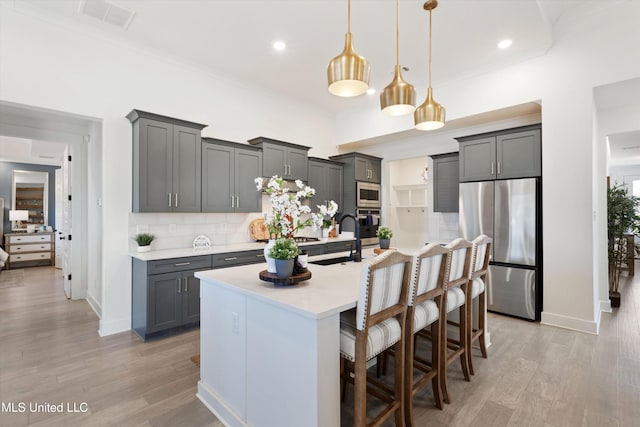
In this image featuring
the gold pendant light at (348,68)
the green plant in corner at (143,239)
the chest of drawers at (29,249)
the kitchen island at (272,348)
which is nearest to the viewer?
the kitchen island at (272,348)

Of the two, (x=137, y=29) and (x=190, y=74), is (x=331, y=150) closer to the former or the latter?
(x=190, y=74)

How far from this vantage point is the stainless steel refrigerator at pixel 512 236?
3732 mm

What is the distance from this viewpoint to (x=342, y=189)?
5.85 meters

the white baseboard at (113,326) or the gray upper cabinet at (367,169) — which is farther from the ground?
the gray upper cabinet at (367,169)

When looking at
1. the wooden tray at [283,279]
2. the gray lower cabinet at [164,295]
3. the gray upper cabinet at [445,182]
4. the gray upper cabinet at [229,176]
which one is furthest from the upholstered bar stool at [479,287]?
the gray upper cabinet at [229,176]

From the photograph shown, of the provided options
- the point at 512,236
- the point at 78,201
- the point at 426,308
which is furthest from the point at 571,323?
the point at 78,201

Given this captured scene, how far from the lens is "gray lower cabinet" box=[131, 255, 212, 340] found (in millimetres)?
3197

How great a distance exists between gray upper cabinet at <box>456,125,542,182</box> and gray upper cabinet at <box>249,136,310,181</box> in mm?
2414

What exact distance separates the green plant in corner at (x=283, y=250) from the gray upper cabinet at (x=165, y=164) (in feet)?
7.52

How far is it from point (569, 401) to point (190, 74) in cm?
514

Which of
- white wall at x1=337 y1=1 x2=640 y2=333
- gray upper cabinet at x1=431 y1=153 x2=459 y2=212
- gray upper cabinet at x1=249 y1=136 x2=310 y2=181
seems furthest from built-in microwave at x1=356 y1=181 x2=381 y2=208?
white wall at x1=337 y1=1 x2=640 y2=333

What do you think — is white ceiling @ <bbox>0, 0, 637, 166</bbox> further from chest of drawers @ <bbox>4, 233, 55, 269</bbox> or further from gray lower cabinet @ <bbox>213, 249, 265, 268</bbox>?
chest of drawers @ <bbox>4, 233, 55, 269</bbox>

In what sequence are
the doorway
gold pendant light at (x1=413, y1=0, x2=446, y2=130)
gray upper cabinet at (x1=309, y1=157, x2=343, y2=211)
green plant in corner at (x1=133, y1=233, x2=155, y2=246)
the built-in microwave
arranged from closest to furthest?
gold pendant light at (x1=413, y1=0, x2=446, y2=130)
green plant in corner at (x1=133, y1=233, x2=155, y2=246)
the doorway
gray upper cabinet at (x1=309, y1=157, x2=343, y2=211)
the built-in microwave

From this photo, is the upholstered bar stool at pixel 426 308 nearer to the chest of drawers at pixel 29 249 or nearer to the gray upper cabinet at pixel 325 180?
the gray upper cabinet at pixel 325 180
